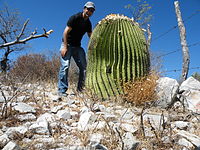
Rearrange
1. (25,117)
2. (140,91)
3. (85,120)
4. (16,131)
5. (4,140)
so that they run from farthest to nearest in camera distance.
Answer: (140,91) < (25,117) < (85,120) < (16,131) < (4,140)

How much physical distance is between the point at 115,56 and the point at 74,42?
3.92 feet

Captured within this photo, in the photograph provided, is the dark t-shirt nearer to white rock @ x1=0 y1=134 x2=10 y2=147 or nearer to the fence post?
white rock @ x1=0 y1=134 x2=10 y2=147

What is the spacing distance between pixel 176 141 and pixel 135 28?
2.34 m

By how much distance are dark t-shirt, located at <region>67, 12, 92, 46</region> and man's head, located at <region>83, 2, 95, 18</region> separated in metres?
0.13

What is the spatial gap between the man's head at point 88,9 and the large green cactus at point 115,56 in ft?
1.51

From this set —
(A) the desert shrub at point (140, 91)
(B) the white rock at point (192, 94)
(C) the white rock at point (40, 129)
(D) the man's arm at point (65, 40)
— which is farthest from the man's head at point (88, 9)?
(C) the white rock at point (40, 129)

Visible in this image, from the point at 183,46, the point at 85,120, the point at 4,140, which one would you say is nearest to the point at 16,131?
the point at 4,140

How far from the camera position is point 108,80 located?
10.4 ft

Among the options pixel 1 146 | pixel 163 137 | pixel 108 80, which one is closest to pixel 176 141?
pixel 163 137

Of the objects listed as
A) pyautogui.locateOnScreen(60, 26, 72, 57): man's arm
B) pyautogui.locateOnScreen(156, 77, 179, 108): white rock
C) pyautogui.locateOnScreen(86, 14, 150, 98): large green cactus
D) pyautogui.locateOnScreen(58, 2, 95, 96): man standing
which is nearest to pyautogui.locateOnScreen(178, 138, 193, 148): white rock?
pyautogui.locateOnScreen(156, 77, 179, 108): white rock

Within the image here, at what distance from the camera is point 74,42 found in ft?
13.2

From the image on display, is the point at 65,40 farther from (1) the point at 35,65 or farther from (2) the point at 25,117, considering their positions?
(1) the point at 35,65

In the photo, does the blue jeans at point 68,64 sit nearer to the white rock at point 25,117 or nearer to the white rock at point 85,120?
the white rock at point 25,117

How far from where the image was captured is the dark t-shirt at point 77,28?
3820 mm
